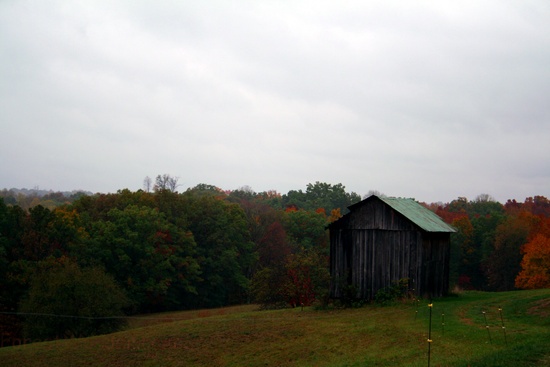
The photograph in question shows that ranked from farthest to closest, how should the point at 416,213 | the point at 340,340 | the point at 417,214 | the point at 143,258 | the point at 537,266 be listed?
the point at 537,266
the point at 143,258
the point at 416,213
the point at 417,214
the point at 340,340

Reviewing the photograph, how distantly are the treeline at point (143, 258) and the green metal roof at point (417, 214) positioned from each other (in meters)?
6.89

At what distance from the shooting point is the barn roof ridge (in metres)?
30.9

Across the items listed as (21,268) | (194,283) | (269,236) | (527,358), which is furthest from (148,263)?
(527,358)

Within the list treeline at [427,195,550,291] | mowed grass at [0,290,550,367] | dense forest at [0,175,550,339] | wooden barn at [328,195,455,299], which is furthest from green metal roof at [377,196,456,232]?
treeline at [427,195,550,291]

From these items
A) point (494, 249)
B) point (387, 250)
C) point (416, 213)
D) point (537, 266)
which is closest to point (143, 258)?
point (387, 250)

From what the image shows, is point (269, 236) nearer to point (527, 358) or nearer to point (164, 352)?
point (164, 352)

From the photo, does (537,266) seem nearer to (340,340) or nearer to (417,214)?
(417,214)

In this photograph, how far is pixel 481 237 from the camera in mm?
83562

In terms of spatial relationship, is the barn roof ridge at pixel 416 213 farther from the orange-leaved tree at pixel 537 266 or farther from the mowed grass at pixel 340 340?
the orange-leaved tree at pixel 537 266

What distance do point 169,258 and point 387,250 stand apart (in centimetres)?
3485

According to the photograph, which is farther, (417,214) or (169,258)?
(169,258)

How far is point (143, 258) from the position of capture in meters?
57.7

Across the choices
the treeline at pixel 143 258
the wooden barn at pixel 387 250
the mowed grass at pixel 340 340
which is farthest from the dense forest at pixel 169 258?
the mowed grass at pixel 340 340

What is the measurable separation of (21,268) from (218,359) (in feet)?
88.6
